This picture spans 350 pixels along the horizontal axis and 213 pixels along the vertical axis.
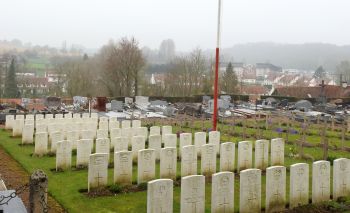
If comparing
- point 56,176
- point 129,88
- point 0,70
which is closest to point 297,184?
point 56,176

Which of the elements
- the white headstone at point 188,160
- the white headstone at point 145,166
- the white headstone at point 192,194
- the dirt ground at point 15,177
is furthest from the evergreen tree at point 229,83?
the white headstone at point 192,194

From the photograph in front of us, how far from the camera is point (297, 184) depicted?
889 centimetres

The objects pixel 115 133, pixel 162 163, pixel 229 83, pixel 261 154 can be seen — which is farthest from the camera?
pixel 229 83

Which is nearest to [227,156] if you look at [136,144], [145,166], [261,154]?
[261,154]

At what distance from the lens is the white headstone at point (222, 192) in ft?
26.0

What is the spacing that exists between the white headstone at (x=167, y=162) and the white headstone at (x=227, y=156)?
59.8 inches

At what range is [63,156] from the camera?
37.4 feet

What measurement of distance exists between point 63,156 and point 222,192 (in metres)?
5.09

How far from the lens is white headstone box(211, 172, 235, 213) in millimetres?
7930

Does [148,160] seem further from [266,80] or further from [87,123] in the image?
[266,80]

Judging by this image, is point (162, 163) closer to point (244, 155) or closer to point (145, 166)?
point (145, 166)

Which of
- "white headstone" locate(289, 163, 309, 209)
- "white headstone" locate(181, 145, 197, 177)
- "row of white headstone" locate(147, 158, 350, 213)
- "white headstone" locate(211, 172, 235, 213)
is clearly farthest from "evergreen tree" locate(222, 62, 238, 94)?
"white headstone" locate(211, 172, 235, 213)

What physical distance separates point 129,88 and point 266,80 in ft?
287

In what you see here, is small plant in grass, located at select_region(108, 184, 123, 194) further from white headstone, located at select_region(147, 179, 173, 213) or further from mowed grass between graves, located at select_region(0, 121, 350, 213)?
white headstone, located at select_region(147, 179, 173, 213)
